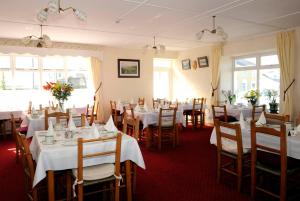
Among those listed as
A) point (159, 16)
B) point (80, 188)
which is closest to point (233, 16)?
point (159, 16)

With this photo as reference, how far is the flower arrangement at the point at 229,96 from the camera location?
746 centimetres

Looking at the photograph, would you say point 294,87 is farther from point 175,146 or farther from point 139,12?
point 139,12

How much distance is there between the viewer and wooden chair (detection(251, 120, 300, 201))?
2.59m

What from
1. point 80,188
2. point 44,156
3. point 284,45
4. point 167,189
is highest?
point 284,45

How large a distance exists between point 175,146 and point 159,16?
2.74 m

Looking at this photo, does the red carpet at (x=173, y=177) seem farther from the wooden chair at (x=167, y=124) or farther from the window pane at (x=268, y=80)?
the window pane at (x=268, y=80)

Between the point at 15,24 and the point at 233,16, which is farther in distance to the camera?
the point at 15,24

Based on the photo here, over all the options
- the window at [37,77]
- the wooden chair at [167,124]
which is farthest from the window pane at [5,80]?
the wooden chair at [167,124]

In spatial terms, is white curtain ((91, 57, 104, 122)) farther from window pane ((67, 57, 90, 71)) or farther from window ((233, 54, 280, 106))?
window ((233, 54, 280, 106))

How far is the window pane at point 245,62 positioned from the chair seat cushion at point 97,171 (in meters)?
6.07

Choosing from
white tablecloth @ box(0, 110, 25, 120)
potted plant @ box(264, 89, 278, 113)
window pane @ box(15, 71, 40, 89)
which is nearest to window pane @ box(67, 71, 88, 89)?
window pane @ box(15, 71, 40, 89)

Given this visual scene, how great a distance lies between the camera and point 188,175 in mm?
3734

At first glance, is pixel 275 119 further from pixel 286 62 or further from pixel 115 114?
pixel 115 114

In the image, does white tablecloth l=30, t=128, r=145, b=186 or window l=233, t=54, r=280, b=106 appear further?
A: window l=233, t=54, r=280, b=106
